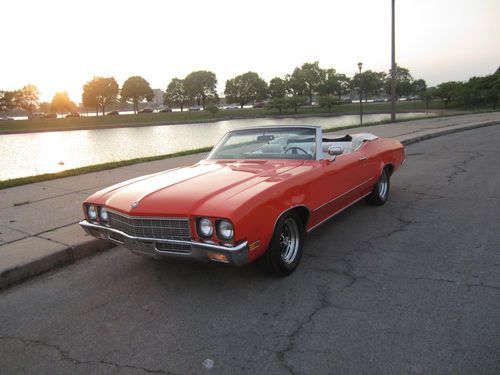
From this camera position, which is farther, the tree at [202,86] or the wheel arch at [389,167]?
the tree at [202,86]

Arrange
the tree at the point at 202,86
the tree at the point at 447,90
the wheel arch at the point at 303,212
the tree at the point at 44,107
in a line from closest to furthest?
the wheel arch at the point at 303,212, the tree at the point at 447,90, the tree at the point at 202,86, the tree at the point at 44,107

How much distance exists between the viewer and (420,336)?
270 centimetres

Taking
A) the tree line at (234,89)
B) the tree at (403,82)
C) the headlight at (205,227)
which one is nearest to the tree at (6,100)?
the tree line at (234,89)

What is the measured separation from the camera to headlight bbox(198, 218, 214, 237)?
3.17 meters

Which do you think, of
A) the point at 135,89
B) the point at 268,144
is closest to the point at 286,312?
the point at 268,144

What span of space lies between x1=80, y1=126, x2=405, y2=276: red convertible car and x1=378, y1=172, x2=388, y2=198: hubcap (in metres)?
0.75

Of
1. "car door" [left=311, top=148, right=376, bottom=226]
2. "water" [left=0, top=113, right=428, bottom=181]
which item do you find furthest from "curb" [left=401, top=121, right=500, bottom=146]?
"car door" [left=311, top=148, right=376, bottom=226]

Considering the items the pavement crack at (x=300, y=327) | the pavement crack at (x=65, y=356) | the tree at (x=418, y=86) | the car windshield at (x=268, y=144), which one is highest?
the tree at (x=418, y=86)

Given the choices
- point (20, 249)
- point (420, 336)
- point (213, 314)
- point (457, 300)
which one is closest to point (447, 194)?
point (457, 300)

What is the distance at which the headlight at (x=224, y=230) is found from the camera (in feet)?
10.2

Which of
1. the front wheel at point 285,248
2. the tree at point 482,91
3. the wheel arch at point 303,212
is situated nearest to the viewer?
the front wheel at point 285,248

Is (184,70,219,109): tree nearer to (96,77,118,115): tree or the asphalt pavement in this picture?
(96,77,118,115): tree

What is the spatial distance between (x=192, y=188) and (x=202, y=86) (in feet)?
371

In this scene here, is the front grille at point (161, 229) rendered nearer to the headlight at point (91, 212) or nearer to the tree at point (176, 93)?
the headlight at point (91, 212)
